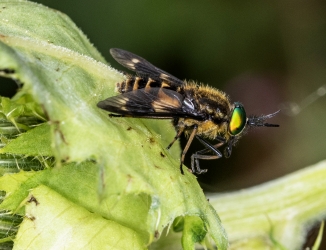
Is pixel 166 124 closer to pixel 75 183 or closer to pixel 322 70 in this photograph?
pixel 75 183

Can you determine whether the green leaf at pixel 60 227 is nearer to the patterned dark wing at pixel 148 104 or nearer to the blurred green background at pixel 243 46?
the patterned dark wing at pixel 148 104

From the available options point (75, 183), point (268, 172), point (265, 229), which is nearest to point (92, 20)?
point (268, 172)

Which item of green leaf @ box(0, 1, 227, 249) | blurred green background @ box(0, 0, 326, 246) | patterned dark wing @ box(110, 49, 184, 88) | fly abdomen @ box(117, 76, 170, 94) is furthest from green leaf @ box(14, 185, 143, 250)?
blurred green background @ box(0, 0, 326, 246)

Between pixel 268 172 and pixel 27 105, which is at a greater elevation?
pixel 27 105

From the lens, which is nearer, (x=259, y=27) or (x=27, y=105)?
(x=27, y=105)

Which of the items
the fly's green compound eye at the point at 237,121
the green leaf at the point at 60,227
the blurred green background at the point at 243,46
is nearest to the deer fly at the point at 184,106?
the fly's green compound eye at the point at 237,121

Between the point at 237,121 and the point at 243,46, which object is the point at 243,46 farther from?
the point at 237,121

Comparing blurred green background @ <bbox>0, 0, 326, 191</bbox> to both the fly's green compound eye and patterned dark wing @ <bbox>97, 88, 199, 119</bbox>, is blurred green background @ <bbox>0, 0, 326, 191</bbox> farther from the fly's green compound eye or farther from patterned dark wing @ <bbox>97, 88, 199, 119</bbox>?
patterned dark wing @ <bbox>97, 88, 199, 119</bbox>

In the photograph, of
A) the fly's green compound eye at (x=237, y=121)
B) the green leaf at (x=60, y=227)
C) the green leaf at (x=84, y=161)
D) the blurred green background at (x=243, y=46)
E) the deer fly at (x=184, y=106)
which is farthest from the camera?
the blurred green background at (x=243, y=46)
